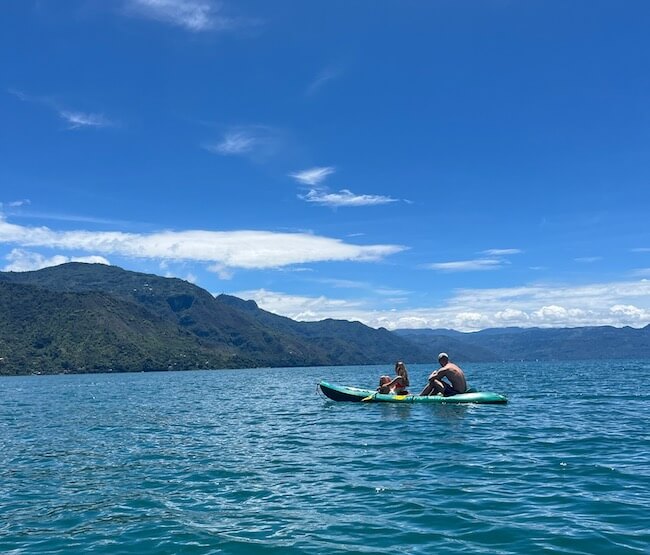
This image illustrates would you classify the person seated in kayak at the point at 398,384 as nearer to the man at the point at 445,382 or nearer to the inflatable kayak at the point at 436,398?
the inflatable kayak at the point at 436,398

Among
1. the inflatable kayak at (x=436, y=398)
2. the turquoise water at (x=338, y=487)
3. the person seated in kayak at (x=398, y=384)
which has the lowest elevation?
the turquoise water at (x=338, y=487)

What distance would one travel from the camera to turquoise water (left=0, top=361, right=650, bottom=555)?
11.3m

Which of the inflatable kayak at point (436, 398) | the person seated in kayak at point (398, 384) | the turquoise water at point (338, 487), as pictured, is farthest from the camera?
the person seated in kayak at point (398, 384)

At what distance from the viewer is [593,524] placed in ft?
38.3

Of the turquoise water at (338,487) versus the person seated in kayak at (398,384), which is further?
the person seated in kayak at (398,384)

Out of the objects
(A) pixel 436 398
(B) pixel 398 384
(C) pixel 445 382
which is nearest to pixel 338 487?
(A) pixel 436 398

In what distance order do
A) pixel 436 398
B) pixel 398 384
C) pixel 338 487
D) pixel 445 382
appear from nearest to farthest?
pixel 338 487
pixel 436 398
pixel 445 382
pixel 398 384

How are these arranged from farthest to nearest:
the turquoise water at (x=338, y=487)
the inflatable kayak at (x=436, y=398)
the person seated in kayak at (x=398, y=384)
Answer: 1. the person seated in kayak at (x=398, y=384)
2. the inflatable kayak at (x=436, y=398)
3. the turquoise water at (x=338, y=487)

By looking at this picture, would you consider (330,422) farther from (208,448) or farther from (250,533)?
(250,533)

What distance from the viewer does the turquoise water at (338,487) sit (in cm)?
1131

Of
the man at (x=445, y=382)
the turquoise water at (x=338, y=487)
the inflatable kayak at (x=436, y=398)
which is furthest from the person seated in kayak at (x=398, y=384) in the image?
the turquoise water at (x=338, y=487)

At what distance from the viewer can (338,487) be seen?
50.7 ft

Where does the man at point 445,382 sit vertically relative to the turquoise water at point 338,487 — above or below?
above

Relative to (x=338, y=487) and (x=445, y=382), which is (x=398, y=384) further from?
(x=338, y=487)
